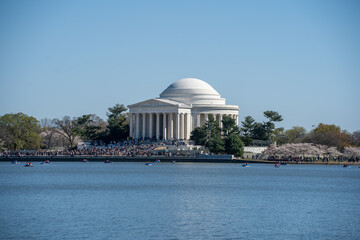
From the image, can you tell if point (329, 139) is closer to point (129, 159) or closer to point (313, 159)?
point (313, 159)

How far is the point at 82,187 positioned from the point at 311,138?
281 feet

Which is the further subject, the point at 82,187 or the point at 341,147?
the point at 341,147

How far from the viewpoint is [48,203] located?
6225 centimetres

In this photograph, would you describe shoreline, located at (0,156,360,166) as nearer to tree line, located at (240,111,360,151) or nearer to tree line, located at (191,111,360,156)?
tree line, located at (191,111,360,156)

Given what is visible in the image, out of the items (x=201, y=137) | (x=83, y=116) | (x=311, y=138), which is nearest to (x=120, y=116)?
(x=83, y=116)

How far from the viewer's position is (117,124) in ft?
551

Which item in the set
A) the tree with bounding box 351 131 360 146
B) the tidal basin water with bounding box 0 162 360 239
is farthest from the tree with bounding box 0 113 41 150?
the tree with bounding box 351 131 360 146

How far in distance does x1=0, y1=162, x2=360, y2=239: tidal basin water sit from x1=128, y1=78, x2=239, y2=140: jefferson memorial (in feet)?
222

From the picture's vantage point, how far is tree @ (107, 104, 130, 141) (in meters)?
166

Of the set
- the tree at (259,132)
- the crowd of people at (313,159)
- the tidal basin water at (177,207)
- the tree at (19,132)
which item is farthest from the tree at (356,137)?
the tidal basin water at (177,207)

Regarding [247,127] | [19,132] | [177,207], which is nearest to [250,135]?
[247,127]

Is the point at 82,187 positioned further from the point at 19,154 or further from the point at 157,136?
the point at 157,136

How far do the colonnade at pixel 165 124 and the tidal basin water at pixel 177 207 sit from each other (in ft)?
222

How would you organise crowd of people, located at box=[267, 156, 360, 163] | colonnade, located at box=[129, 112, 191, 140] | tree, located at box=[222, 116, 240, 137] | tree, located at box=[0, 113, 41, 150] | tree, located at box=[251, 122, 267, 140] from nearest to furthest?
1. crowd of people, located at box=[267, 156, 360, 163]
2. tree, located at box=[222, 116, 240, 137]
3. tree, located at box=[0, 113, 41, 150]
4. tree, located at box=[251, 122, 267, 140]
5. colonnade, located at box=[129, 112, 191, 140]
